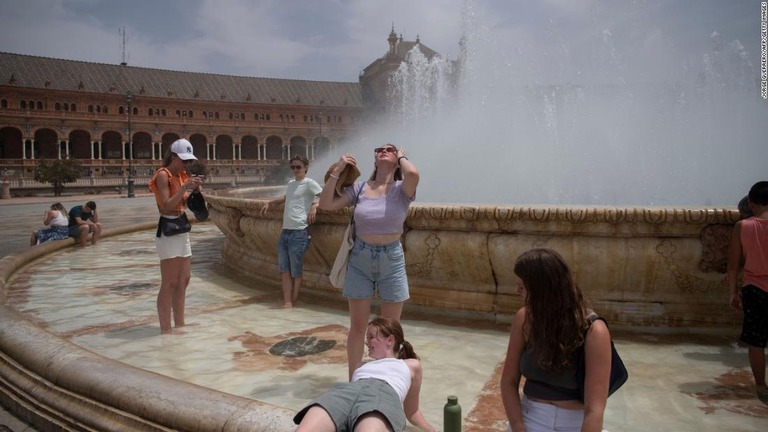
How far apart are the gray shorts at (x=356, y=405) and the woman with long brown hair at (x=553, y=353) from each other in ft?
1.46

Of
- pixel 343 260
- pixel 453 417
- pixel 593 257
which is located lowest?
pixel 453 417

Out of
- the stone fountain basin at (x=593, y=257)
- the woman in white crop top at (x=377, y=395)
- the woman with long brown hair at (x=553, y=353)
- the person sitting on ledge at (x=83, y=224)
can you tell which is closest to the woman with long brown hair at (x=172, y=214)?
the stone fountain basin at (x=593, y=257)

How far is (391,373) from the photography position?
96.9 inches

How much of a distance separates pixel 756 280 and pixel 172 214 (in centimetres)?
387

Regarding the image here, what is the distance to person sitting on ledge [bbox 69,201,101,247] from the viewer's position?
10266 mm

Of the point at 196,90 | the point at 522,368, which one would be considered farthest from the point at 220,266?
the point at 196,90

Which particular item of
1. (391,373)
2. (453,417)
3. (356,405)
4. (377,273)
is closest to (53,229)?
(377,273)

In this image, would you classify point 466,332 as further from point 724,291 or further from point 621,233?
point 724,291

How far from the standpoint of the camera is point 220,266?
26.3ft

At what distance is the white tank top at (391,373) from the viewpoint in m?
2.42

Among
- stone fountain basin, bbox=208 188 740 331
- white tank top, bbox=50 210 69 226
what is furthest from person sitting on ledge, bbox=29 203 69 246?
stone fountain basin, bbox=208 188 740 331

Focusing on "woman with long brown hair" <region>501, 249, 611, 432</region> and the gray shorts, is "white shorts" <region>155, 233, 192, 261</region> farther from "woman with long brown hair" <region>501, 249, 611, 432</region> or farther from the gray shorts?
"woman with long brown hair" <region>501, 249, 611, 432</region>

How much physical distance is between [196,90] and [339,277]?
7010cm

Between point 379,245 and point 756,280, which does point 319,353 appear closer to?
point 379,245
